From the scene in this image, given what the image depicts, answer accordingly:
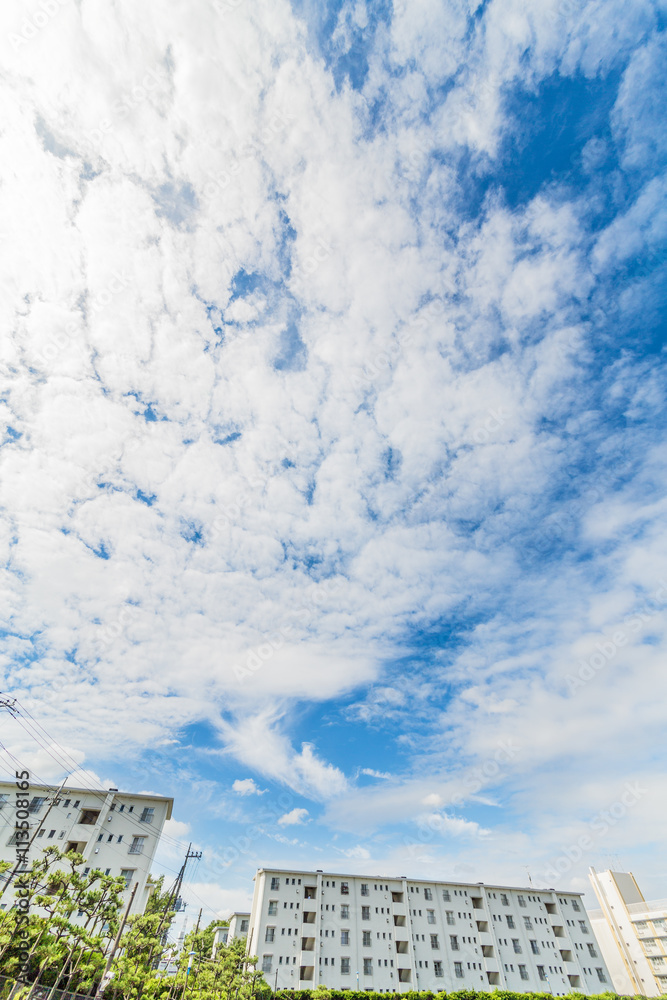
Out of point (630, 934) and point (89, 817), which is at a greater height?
point (630, 934)

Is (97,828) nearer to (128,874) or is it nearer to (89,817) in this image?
(89,817)

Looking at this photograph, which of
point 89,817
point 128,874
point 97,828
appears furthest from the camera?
point 89,817

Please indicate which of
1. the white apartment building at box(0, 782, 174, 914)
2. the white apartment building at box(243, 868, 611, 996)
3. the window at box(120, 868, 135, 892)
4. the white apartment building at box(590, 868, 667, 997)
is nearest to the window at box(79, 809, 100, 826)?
the white apartment building at box(0, 782, 174, 914)

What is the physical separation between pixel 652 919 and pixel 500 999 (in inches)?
1738

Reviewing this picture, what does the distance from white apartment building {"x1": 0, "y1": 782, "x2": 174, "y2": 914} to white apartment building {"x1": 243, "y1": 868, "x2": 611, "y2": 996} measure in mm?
14870

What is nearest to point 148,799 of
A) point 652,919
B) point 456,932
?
point 456,932

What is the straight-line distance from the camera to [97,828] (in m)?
44.3

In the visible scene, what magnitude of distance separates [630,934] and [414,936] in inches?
1916

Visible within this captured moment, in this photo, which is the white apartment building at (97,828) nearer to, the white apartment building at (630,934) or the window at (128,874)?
the window at (128,874)

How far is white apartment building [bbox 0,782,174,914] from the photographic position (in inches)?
1698

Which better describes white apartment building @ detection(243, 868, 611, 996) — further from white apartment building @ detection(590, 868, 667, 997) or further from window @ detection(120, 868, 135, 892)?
white apartment building @ detection(590, 868, 667, 997)

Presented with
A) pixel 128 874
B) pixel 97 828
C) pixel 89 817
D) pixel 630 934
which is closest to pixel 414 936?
pixel 128 874

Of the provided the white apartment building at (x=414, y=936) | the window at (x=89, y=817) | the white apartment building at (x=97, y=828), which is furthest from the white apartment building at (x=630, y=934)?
the window at (x=89, y=817)

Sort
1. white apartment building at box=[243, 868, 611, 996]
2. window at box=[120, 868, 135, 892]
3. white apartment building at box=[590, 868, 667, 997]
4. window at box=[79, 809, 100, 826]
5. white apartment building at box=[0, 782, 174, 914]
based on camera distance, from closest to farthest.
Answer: white apartment building at box=[0, 782, 174, 914] → window at box=[120, 868, 135, 892] → window at box=[79, 809, 100, 826] → white apartment building at box=[243, 868, 611, 996] → white apartment building at box=[590, 868, 667, 997]
